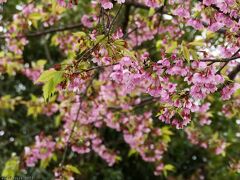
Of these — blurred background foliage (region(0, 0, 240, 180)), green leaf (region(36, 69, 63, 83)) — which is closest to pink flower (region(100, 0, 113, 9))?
green leaf (region(36, 69, 63, 83))

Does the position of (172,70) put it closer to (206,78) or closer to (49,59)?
(206,78)

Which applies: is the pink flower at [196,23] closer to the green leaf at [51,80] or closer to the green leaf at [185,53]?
the green leaf at [185,53]

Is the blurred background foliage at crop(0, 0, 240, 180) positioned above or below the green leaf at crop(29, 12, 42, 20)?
below

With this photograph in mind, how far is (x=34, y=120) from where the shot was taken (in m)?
7.94

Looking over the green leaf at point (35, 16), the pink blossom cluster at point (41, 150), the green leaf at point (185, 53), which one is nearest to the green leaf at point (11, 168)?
the pink blossom cluster at point (41, 150)

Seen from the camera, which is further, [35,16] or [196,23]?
[35,16]

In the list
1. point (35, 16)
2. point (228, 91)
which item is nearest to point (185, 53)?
point (228, 91)

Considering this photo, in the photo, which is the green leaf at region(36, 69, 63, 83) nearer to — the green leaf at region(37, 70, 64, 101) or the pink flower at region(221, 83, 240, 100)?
the green leaf at region(37, 70, 64, 101)

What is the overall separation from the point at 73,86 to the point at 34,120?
19.1 feet

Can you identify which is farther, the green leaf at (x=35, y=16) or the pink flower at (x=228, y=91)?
the green leaf at (x=35, y=16)

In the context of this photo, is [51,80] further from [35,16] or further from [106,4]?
[35,16]

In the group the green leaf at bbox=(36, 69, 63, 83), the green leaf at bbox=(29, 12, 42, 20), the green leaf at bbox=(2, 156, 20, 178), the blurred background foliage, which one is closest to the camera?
the green leaf at bbox=(36, 69, 63, 83)

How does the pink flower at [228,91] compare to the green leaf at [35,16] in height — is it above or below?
above

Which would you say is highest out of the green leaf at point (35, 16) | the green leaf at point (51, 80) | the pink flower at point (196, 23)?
the pink flower at point (196, 23)
